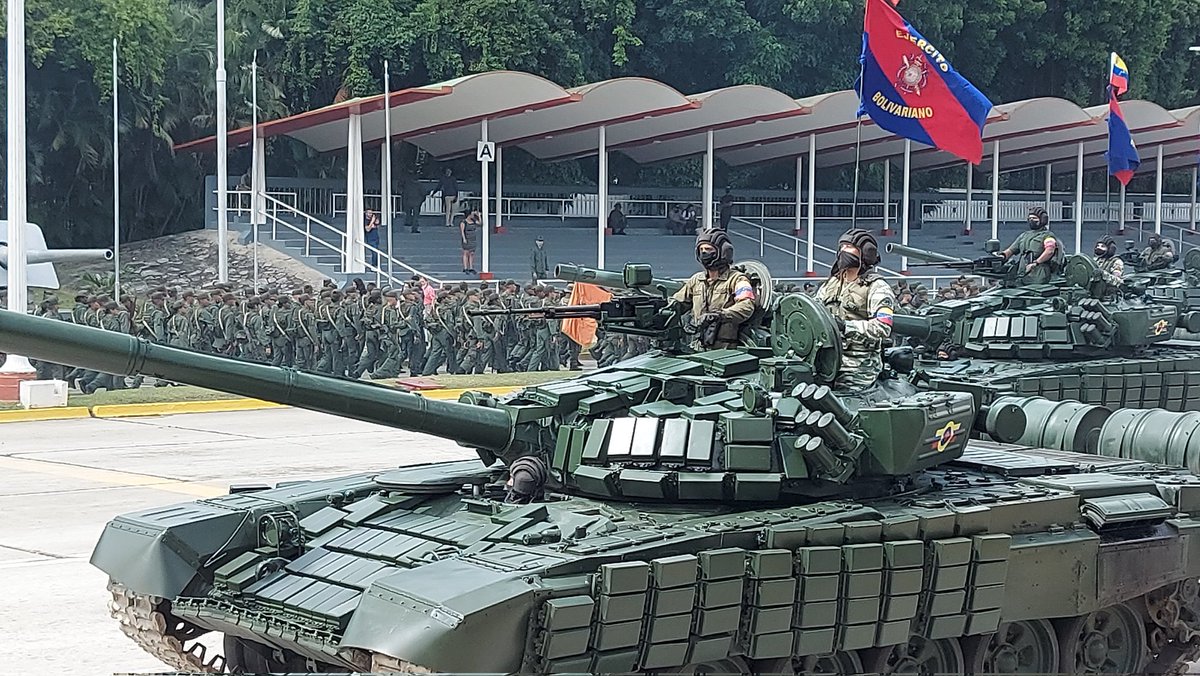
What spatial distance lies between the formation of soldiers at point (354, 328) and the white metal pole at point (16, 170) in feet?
4.79

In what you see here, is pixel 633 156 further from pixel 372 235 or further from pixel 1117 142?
pixel 1117 142

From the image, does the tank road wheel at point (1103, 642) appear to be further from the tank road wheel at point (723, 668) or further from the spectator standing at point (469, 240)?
the spectator standing at point (469, 240)

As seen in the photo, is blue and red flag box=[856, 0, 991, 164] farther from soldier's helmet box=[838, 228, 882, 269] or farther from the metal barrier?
the metal barrier

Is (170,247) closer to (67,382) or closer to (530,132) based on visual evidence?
(530,132)

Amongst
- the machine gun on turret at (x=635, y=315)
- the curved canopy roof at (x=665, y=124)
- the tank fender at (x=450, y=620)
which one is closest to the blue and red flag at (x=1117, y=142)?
the curved canopy roof at (x=665, y=124)

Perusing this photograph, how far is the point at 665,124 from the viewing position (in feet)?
130

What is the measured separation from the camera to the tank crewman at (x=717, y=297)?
1070cm

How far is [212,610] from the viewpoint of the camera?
343 inches

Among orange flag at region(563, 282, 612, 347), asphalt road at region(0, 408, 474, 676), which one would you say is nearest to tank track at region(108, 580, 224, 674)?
asphalt road at region(0, 408, 474, 676)

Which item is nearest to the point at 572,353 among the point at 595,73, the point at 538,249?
the point at 538,249

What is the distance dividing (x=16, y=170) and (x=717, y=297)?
592 inches

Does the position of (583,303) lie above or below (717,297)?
below

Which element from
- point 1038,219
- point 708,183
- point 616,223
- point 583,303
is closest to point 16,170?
point 583,303

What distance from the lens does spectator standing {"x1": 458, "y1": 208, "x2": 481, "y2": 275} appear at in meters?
37.6
